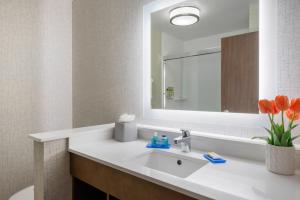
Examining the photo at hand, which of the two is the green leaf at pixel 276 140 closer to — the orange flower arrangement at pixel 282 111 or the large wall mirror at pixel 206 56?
the orange flower arrangement at pixel 282 111

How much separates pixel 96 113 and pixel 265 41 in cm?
140

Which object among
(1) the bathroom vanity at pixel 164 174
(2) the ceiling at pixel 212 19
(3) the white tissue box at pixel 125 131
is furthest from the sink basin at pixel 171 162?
(2) the ceiling at pixel 212 19

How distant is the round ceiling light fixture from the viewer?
1.21m

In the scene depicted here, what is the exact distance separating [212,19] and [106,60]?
931mm

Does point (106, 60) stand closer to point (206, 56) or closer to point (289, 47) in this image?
point (206, 56)

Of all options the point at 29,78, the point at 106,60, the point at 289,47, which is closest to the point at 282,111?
the point at 289,47

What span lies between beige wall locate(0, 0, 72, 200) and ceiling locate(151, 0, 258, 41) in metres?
1.10

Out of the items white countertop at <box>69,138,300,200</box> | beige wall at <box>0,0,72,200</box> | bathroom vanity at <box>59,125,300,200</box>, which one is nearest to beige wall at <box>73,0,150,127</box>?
beige wall at <box>0,0,72,200</box>

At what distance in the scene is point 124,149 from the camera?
1081 millimetres

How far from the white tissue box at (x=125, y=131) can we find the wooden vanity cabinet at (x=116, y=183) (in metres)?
0.31

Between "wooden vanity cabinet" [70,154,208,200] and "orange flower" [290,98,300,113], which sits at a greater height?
"orange flower" [290,98,300,113]

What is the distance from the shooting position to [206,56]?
116 cm

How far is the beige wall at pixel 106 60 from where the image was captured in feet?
4.70

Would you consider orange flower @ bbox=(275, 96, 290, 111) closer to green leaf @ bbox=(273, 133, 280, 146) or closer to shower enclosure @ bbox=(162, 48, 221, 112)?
green leaf @ bbox=(273, 133, 280, 146)
